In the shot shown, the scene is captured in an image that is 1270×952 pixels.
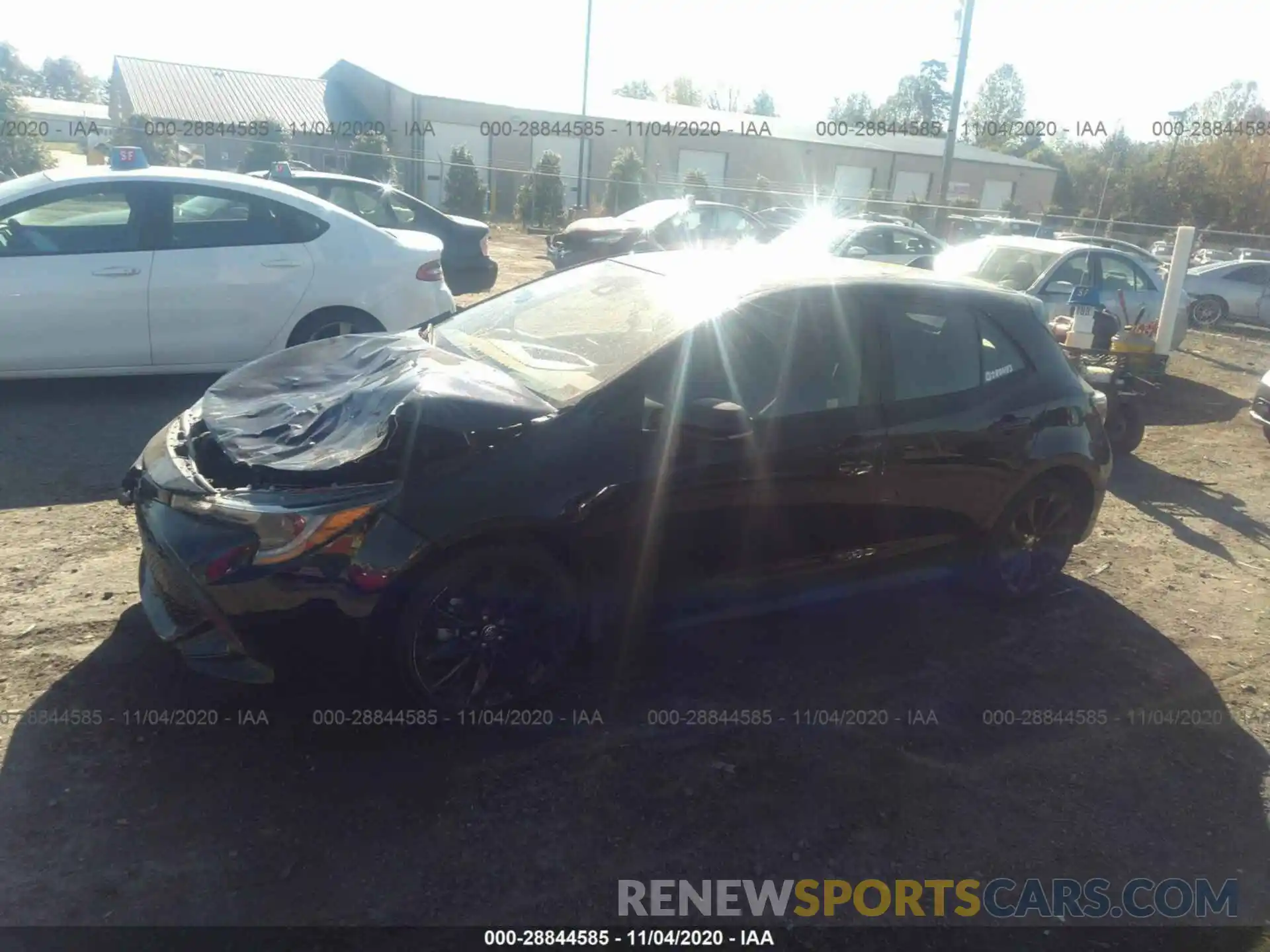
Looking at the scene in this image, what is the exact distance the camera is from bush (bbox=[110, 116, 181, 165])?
29641 millimetres

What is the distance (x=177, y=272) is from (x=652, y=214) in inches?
389

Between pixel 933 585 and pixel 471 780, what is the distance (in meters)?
2.49

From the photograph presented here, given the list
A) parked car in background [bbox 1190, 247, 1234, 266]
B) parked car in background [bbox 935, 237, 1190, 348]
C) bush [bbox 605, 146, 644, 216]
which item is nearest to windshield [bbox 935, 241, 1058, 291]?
parked car in background [bbox 935, 237, 1190, 348]

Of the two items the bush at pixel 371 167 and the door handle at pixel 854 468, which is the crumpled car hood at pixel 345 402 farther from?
the bush at pixel 371 167

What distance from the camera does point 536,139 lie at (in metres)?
37.5

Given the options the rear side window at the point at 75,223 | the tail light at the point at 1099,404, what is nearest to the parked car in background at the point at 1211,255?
the tail light at the point at 1099,404

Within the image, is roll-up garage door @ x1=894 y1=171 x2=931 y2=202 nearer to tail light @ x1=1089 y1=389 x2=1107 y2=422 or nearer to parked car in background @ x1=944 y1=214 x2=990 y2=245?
parked car in background @ x1=944 y1=214 x2=990 y2=245

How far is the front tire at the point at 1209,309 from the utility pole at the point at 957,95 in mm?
5321

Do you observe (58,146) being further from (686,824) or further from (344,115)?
(686,824)

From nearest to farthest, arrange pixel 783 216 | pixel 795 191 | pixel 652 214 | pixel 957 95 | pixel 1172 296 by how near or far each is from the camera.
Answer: pixel 1172 296, pixel 652 214, pixel 957 95, pixel 783 216, pixel 795 191

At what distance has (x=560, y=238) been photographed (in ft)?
49.0

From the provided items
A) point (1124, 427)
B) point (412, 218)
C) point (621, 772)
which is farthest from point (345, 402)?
point (412, 218)

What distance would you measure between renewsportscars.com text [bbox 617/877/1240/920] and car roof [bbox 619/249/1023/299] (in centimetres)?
225

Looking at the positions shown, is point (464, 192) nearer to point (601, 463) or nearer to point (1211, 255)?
point (1211, 255)
